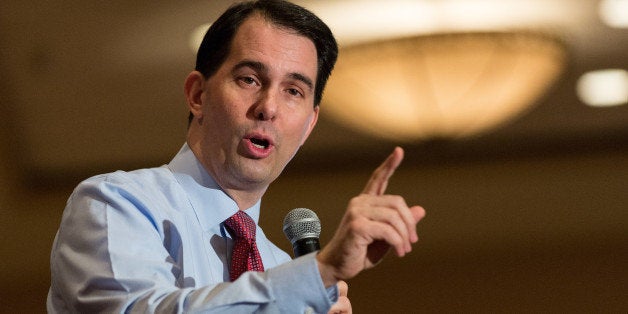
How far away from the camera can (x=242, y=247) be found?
5.79ft

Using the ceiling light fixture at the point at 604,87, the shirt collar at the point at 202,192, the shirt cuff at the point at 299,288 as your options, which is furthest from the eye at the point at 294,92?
the ceiling light fixture at the point at 604,87

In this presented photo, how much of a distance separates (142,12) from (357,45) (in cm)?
118

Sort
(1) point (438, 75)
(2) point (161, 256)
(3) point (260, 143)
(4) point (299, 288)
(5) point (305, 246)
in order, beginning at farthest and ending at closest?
(1) point (438, 75), (3) point (260, 143), (5) point (305, 246), (2) point (161, 256), (4) point (299, 288)

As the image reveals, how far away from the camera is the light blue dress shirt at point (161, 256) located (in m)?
1.35

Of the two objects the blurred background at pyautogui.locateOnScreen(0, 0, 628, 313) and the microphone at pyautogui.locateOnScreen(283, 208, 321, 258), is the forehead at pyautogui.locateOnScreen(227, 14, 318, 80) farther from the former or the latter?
the blurred background at pyautogui.locateOnScreen(0, 0, 628, 313)

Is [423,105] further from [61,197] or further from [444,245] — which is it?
[61,197]

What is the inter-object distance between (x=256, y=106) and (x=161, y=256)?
0.41 meters

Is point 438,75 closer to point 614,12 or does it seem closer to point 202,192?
point 614,12

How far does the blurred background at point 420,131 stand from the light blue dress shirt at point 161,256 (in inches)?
133

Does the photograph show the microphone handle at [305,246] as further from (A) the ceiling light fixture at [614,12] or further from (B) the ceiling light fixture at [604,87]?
(B) the ceiling light fixture at [604,87]

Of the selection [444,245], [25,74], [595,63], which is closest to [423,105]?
[595,63]

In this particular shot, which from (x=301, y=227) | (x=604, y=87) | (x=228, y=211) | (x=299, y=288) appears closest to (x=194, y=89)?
(x=228, y=211)

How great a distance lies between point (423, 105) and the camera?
18.5ft

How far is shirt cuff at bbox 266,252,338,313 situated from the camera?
4.39 feet
